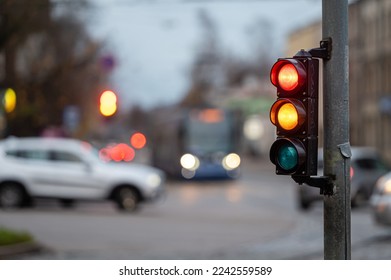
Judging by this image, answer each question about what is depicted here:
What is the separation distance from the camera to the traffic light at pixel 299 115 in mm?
6484

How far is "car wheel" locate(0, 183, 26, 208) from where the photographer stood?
24797 millimetres

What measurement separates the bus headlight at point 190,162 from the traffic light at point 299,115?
3827 cm

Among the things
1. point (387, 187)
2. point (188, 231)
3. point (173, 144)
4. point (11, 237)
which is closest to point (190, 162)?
point (173, 144)

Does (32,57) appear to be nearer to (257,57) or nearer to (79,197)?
(79,197)

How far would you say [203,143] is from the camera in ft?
146

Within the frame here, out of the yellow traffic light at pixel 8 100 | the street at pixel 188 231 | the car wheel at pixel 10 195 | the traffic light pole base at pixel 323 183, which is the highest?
the yellow traffic light at pixel 8 100

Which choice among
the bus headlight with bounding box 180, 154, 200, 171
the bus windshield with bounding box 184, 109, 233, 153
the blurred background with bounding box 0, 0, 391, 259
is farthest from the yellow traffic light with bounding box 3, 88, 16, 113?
the bus headlight with bounding box 180, 154, 200, 171

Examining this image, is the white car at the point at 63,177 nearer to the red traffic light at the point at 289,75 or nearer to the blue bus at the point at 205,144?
the red traffic light at the point at 289,75

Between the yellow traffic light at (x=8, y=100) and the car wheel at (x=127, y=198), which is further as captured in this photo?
the car wheel at (x=127, y=198)

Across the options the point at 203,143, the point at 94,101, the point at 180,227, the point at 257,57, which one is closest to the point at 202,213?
the point at 180,227

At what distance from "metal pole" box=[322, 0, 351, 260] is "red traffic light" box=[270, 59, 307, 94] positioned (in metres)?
0.21

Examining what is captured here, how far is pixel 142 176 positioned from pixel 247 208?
4916 millimetres

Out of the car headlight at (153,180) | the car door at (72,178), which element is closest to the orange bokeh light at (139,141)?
the car headlight at (153,180)

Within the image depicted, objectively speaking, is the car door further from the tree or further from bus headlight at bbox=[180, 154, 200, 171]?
bus headlight at bbox=[180, 154, 200, 171]
